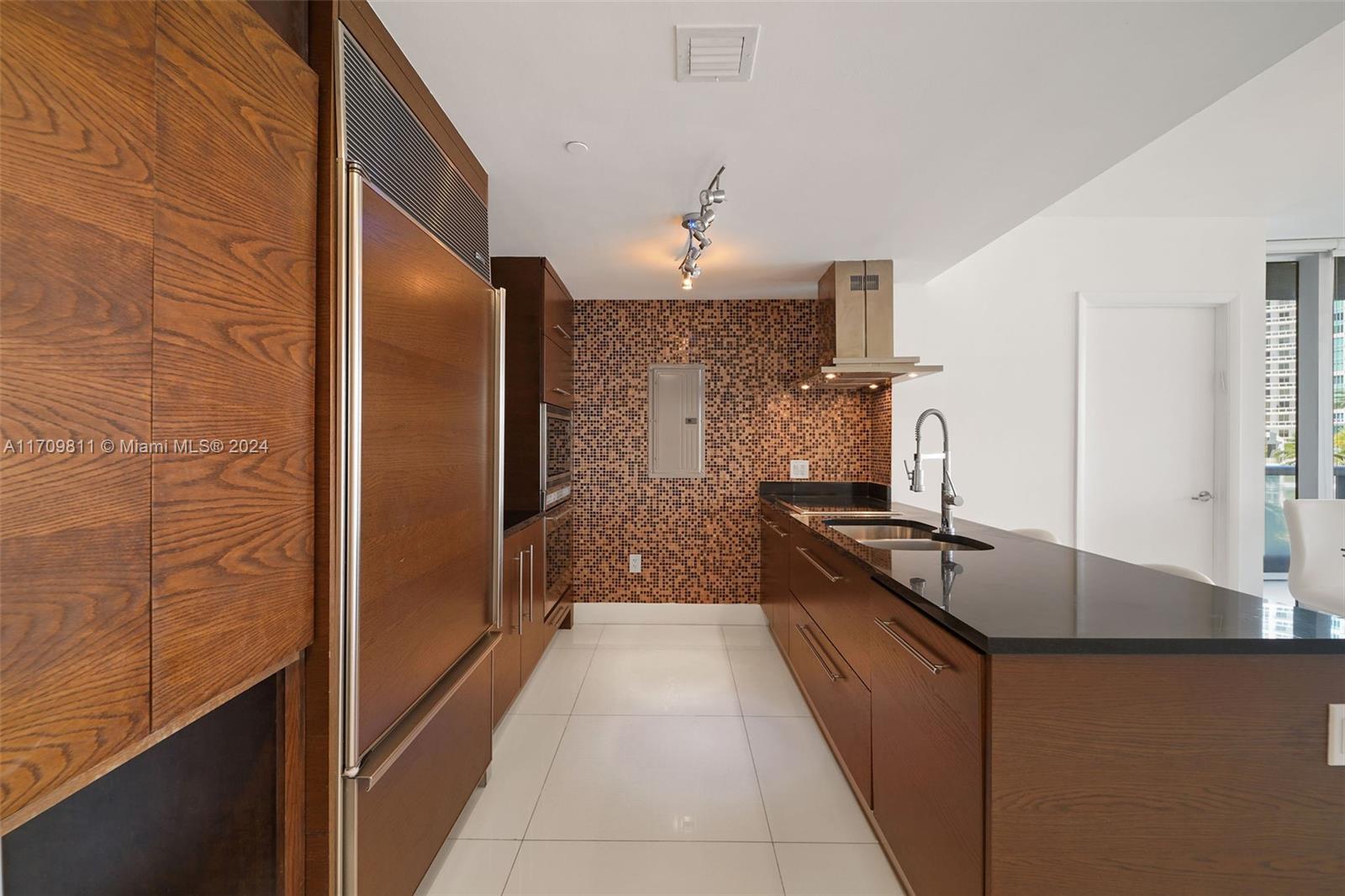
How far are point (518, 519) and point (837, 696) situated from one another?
158 cm

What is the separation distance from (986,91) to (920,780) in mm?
1827

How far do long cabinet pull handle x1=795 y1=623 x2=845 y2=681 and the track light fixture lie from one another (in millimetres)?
1769

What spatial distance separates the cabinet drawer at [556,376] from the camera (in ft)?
9.99

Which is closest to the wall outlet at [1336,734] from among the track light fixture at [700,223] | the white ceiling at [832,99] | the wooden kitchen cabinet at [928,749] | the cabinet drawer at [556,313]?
the wooden kitchen cabinet at [928,749]

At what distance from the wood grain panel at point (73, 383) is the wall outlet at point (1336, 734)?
6.15ft

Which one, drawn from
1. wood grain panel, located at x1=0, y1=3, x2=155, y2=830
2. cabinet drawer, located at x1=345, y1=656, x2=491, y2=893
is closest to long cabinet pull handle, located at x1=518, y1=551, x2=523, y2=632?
cabinet drawer, located at x1=345, y1=656, x2=491, y2=893

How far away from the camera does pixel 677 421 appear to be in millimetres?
3951

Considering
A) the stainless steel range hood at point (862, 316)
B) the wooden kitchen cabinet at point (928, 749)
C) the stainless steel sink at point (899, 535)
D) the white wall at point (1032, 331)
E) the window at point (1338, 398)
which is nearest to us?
the wooden kitchen cabinet at point (928, 749)

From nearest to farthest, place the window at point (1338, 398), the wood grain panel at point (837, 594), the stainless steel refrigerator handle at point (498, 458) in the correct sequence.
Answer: the wood grain panel at point (837, 594) → the stainless steel refrigerator handle at point (498, 458) → the window at point (1338, 398)

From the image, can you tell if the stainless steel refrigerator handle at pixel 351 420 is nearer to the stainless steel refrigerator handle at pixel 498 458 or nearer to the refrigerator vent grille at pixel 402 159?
the refrigerator vent grille at pixel 402 159

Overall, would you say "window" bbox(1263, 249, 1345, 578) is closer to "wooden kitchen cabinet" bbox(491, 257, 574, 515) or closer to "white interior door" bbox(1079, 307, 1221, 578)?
"white interior door" bbox(1079, 307, 1221, 578)

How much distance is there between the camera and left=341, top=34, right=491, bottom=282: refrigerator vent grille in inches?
47.2

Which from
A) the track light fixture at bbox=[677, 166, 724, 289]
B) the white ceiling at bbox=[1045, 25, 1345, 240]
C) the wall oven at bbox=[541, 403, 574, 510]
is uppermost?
the white ceiling at bbox=[1045, 25, 1345, 240]

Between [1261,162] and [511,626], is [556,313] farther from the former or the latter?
[1261,162]
